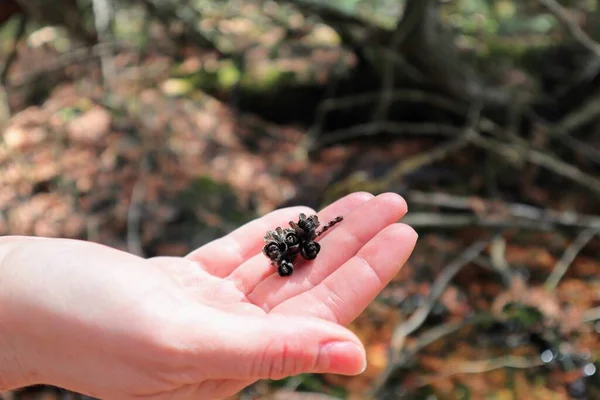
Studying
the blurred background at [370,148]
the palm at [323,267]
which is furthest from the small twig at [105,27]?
the palm at [323,267]

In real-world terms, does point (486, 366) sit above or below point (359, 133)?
below

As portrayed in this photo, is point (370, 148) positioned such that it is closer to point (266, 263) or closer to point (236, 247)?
point (236, 247)

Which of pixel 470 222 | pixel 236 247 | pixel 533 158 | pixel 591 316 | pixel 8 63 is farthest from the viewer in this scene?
pixel 8 63

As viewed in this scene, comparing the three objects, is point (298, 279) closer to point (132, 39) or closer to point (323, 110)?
point (323, 110)

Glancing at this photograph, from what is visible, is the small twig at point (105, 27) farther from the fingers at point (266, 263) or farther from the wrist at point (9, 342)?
the wrist at point (9, 342)

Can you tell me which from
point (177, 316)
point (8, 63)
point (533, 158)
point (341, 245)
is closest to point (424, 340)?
point (341, 245)

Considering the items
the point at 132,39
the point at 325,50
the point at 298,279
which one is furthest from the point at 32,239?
the point at 132,39
